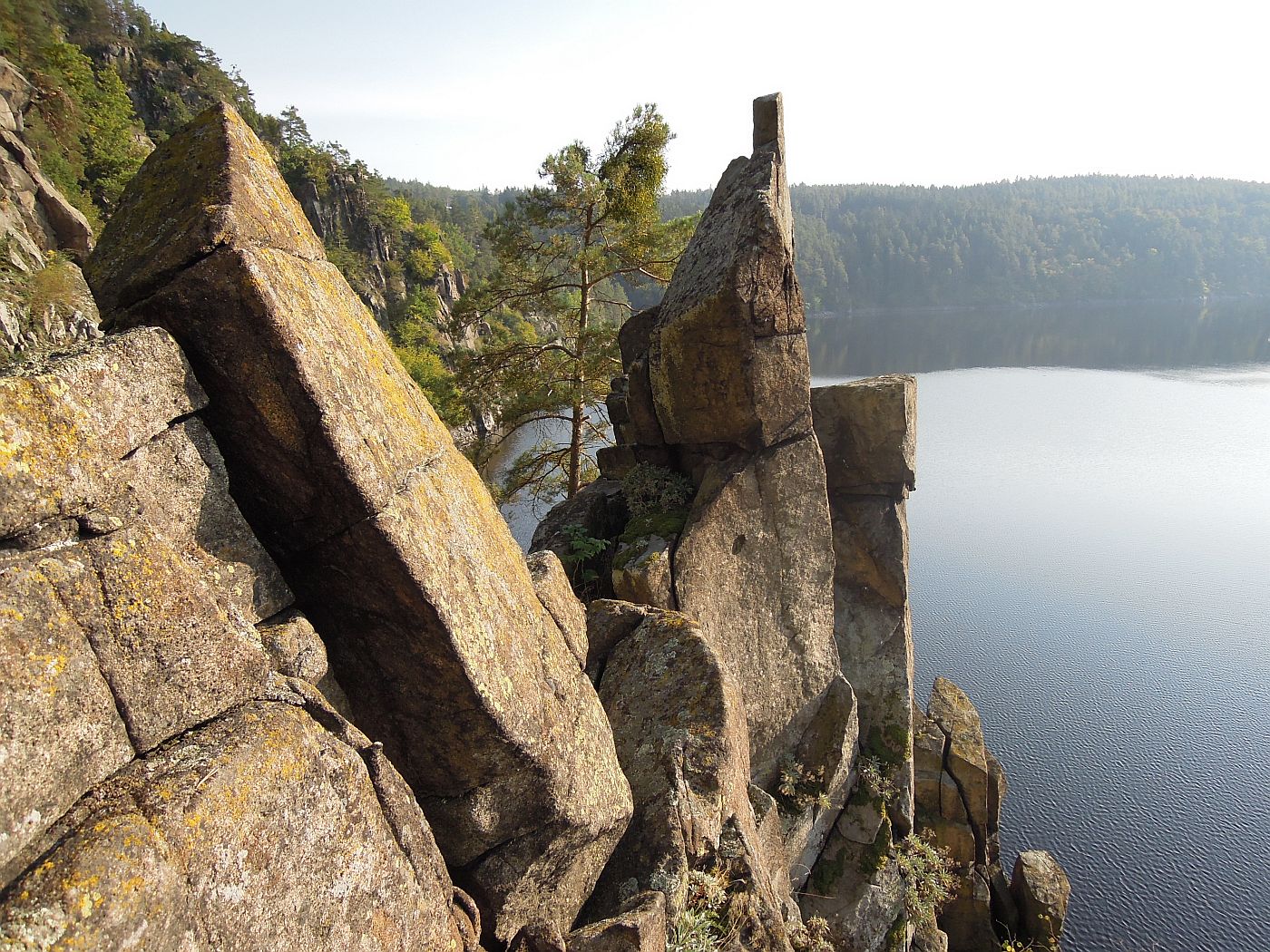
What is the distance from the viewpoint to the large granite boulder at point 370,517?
169 inches

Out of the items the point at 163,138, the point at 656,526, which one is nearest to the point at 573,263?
the point at 656,526

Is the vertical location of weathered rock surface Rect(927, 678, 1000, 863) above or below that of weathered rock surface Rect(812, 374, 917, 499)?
below

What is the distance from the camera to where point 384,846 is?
13.9ft

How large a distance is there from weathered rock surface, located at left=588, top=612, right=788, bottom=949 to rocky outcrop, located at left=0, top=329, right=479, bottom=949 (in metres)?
2.40

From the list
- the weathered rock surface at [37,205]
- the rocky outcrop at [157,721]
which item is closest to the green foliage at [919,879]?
the rocky outcrop at [157,721]

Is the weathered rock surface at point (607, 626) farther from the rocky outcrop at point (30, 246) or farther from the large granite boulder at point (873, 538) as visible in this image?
the rocky outcrop at point (30, 246)

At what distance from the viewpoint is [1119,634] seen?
1133 inches

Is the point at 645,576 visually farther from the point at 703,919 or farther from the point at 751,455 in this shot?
the point at 703,919

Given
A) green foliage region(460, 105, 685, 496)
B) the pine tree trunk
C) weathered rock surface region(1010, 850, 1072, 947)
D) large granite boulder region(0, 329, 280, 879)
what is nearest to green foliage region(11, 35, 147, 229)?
green foliage region(460, 105, 685, 496)

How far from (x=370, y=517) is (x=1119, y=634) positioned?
32.7 m

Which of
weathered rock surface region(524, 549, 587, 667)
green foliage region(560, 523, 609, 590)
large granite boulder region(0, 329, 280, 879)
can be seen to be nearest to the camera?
large granite boulder region(0, 329, 280, 879)

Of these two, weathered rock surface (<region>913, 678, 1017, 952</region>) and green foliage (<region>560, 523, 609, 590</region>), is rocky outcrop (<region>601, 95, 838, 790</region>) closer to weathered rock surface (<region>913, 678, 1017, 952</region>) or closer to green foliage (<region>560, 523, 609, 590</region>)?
green foliage (<region>560, 523, 609, 590</region>)

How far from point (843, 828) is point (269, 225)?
1117 cm

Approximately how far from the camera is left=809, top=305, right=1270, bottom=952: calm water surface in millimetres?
19828
